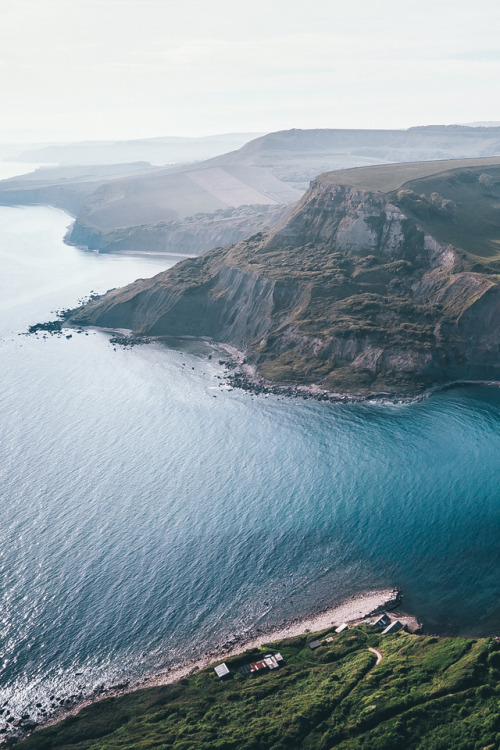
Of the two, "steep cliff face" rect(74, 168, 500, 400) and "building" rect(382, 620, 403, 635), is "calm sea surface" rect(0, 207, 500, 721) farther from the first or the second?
"steep cliff face" rect(74, 168, 500, 400)

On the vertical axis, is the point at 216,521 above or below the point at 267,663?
above

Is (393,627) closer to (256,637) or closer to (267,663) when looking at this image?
(267,663)

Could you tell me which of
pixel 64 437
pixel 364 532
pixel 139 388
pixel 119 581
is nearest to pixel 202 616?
pixel 119 581

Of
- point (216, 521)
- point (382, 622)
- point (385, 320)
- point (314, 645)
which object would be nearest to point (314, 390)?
point (385, 320)

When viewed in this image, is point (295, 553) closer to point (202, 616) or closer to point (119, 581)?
point (202, 616)

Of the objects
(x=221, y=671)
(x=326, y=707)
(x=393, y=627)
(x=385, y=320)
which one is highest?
(x=385, y=320)

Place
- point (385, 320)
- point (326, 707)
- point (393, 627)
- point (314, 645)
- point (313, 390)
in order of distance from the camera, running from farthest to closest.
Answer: point (385, 320), point (313, 390), point (393, 627), point (314, 645), point (326, 707)

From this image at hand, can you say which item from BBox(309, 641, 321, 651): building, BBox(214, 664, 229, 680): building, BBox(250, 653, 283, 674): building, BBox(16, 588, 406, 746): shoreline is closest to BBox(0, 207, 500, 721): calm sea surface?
BBox(16, 588, 406, 746): shoreline
